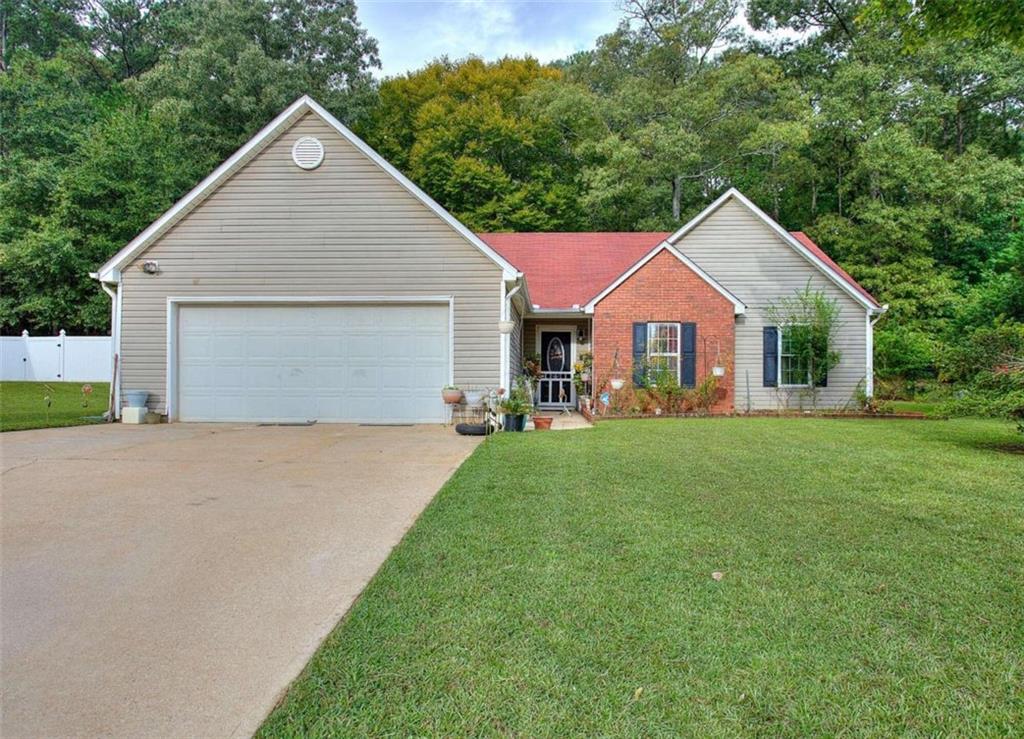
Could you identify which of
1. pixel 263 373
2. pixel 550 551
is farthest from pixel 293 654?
pixel 263 373

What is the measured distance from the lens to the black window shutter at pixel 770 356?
14664 mm

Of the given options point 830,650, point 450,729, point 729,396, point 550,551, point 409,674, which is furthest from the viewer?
point 729,396

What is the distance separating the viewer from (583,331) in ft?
51.8

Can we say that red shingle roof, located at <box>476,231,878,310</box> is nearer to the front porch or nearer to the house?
the front porch

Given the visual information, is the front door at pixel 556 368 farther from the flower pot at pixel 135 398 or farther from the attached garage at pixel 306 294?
the flower pot at pixel 135 398

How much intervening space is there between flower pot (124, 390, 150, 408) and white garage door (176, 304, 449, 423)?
0.60 m

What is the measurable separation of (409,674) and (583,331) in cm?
1379

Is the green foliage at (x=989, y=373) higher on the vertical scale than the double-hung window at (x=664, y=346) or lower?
lower

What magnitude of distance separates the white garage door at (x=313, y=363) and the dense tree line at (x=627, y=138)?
13.3 meters

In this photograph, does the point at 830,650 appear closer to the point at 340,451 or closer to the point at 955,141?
the point at 340,451

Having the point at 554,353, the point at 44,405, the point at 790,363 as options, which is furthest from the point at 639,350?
the point at 44,405

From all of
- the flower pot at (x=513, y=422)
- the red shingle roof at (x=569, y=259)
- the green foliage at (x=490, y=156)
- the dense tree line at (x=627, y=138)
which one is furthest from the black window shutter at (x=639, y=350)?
the green foliage at (x=490, y=156)

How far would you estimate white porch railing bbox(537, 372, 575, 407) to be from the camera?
15812mm

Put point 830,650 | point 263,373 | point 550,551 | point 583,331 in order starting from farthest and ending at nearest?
point 583,331 < point 263,373 < point 550,551 < point 830,650
